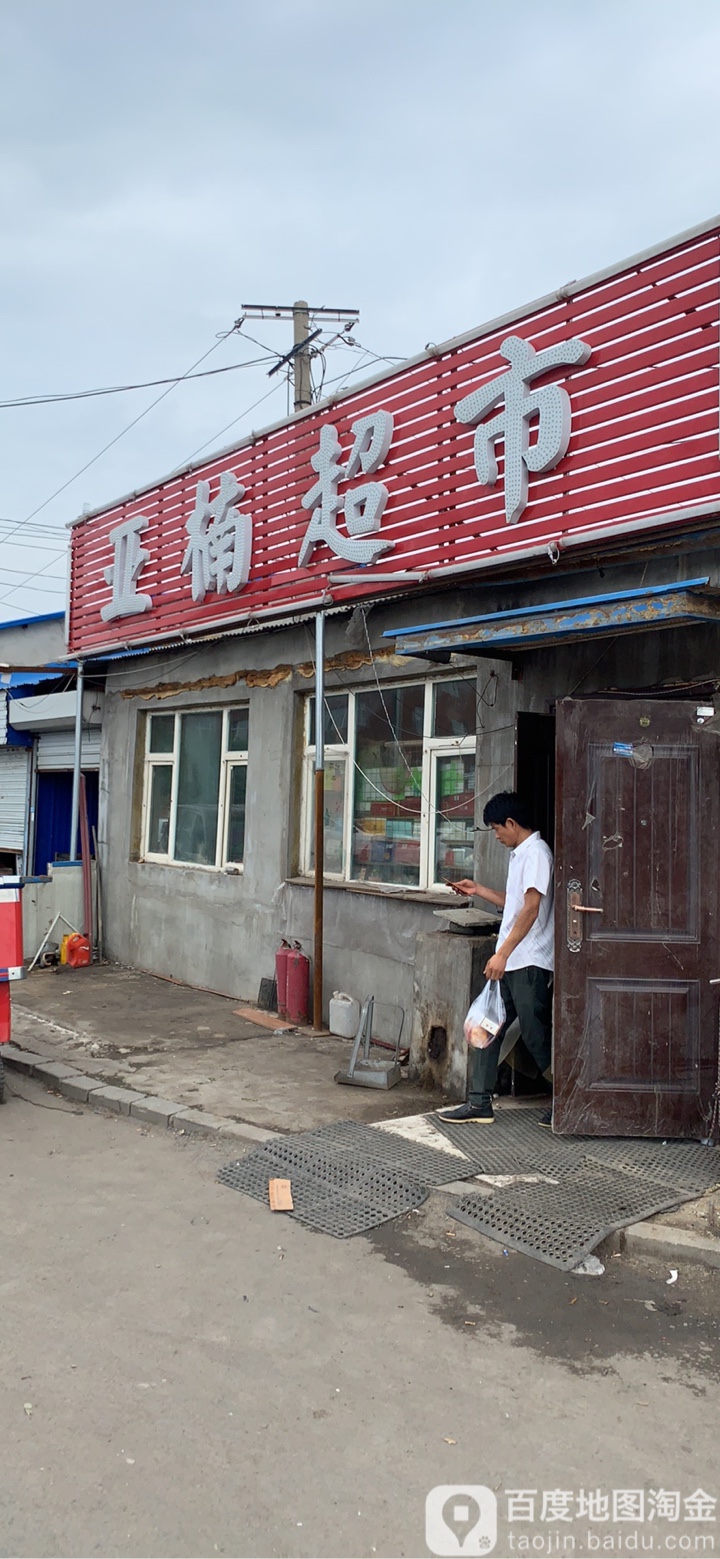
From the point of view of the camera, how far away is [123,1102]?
6.93 metres

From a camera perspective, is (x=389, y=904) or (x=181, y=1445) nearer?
(x=181, y=1445)

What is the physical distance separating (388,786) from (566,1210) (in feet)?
15.2

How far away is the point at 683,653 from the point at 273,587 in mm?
4471

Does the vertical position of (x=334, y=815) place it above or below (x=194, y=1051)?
above

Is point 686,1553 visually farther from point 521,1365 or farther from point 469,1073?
point 469,1073

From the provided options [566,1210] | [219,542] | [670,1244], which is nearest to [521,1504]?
[670,1244]

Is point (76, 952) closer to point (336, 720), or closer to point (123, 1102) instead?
point (336, 720)

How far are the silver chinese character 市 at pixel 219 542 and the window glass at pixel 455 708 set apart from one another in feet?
9.05

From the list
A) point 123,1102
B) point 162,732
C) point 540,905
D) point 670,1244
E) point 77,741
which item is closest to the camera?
point 670,1244

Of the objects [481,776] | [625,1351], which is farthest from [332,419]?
[625,1351]

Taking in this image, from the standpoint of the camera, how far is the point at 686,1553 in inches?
112

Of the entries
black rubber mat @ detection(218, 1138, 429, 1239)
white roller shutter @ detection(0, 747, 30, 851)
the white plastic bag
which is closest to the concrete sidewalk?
black rubber mat @ detection(218, 1138, 429, 1239)

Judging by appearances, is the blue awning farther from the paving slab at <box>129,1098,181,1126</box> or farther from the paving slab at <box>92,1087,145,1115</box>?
the paving slab at <box>92,1087,145,1115</box>

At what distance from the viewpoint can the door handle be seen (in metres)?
6.01
